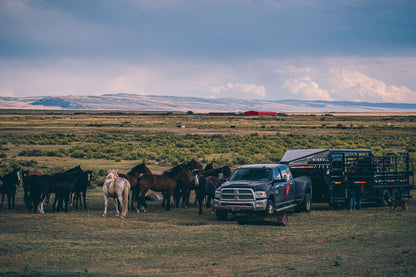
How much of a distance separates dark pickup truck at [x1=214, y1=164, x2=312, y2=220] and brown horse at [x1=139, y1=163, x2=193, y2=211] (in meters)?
2.99

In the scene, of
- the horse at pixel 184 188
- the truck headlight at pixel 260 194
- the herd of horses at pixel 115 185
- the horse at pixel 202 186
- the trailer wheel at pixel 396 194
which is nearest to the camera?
the truck headlight at pixel 260 194

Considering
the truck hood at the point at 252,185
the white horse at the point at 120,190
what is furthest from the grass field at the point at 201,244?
the truck hood at the point at 252,185

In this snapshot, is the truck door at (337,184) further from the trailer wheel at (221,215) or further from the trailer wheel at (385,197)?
the trailer wheel at (221,215)

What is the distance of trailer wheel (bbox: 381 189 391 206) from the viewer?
68.6 ft

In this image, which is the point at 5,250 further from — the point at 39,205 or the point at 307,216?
the point at 307,216

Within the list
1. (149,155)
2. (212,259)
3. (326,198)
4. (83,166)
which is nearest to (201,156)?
(149,155)

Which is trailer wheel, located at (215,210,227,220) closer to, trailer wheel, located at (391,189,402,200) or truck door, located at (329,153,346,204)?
truck door, located at (329,153,346,204)

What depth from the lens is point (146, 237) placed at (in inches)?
583

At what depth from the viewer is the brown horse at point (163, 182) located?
774 inches

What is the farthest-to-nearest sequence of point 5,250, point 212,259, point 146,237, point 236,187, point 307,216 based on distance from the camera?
point 307,216
point 236,187
point 146,237
point 5,250
point 212,259

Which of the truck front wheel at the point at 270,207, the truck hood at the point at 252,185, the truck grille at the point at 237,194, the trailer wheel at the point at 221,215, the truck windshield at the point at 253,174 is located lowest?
the trailer wheel at the point at 221,215

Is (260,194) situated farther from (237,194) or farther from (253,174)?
(253,174)

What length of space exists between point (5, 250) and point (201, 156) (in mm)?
32742

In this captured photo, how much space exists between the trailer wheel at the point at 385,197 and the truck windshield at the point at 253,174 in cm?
569
